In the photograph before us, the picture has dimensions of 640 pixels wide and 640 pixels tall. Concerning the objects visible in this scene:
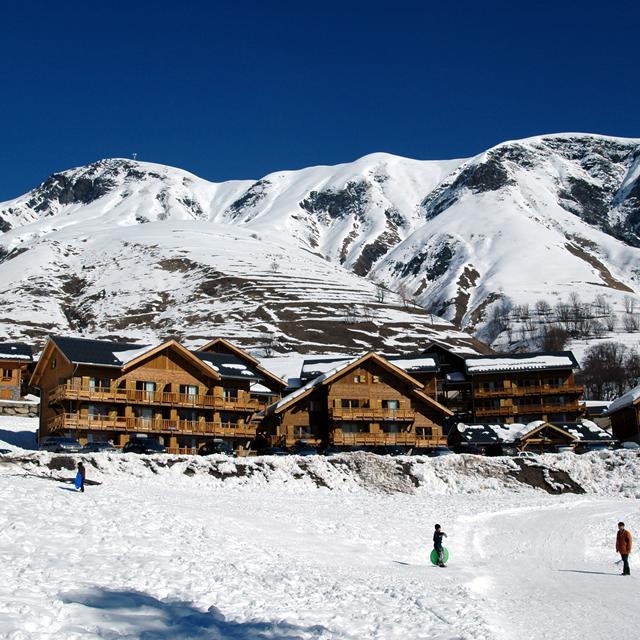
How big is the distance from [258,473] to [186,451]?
2069 cm

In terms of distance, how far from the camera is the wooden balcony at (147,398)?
6247cm

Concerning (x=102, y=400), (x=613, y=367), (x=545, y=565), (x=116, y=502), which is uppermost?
(x=613, y=367)

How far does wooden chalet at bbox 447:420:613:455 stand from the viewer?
254ft

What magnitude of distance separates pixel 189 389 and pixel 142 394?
5.35 meters

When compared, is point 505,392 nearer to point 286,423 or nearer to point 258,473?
point 286,423

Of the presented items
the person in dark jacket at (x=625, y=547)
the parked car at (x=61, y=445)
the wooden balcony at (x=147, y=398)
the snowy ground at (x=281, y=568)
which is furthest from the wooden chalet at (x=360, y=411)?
the person in dark jacket at (x=625, y=547)

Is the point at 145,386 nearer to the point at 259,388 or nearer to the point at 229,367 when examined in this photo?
the point at 229,367

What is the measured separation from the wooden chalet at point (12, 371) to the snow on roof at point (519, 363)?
57.7 meters

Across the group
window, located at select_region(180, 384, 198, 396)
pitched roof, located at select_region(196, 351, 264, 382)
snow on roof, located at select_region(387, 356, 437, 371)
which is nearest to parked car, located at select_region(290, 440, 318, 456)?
pitched roof, located at select_region(196, 351, 264, 382)

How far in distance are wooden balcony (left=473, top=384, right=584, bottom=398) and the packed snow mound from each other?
38.8m

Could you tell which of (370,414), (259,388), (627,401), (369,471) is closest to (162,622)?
(369,471)

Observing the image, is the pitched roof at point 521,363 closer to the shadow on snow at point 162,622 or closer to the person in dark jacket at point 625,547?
the person in dark jacket at point 625,547

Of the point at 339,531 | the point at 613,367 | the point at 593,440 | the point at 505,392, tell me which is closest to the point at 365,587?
the point at 339,531

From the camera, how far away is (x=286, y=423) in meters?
74.6
